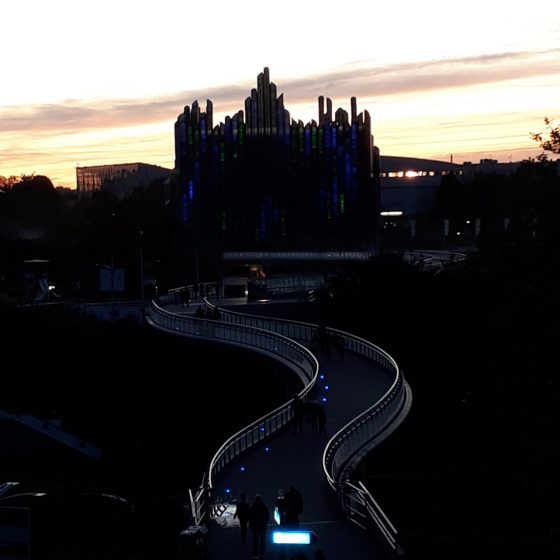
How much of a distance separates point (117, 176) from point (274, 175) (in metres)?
67.1

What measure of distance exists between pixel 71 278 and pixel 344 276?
21248 millimetres

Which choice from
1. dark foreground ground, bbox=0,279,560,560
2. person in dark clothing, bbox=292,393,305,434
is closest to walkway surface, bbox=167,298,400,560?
person in dark clothing, bbox=292,393,305,434

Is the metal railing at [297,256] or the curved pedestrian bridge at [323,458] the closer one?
the curved pedestrian bridge at [323,458]

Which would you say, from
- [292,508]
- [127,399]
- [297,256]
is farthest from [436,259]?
[292,508]

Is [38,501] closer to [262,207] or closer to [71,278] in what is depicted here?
[71,278]

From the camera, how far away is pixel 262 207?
90.8 meters

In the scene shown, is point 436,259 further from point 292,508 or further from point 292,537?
point 292,537

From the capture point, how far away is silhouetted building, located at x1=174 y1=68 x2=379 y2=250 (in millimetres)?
89188

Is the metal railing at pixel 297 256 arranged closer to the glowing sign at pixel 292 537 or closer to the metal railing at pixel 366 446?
the metal railing at pixel 366 446

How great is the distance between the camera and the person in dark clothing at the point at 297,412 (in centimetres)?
2323

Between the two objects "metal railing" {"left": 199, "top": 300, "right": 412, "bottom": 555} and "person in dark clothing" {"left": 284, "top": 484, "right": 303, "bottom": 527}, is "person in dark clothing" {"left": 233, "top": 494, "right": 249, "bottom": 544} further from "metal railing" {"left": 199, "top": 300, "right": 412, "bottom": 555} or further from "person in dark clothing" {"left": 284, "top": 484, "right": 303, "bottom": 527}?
"metal railing" {"left": 199, "top": 300, "right": 412, "bottom": 555}

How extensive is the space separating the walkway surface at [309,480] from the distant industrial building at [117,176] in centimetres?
11991

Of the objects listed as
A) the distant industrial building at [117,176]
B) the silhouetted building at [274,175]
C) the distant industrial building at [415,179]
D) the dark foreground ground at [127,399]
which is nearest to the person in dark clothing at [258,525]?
the dark foreground ground at [127,399]

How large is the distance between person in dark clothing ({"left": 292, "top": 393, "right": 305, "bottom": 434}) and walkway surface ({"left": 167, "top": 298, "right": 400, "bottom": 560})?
157 mm
